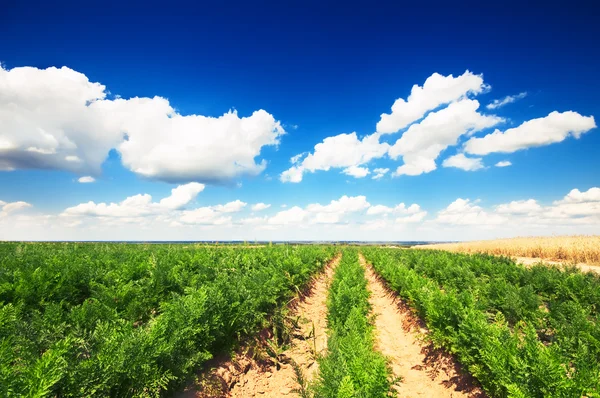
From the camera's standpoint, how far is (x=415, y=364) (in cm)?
731

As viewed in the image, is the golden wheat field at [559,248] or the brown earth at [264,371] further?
the golden wheat field at [559,248]

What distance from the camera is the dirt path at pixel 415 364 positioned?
19.6ft

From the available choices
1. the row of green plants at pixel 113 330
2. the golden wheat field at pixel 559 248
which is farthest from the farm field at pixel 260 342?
the golden wheat field at pixel 559 248

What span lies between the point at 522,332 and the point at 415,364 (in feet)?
12.4

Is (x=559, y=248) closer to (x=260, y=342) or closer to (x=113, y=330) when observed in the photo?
(x=260, y=342)

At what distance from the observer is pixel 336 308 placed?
8422 mm

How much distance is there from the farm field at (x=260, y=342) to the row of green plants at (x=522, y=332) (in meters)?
0.03

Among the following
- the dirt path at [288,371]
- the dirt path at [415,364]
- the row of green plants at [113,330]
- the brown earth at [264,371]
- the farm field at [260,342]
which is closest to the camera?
the row of green plants at [113,330]

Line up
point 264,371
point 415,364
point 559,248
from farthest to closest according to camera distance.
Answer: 1. point 559,248
2. point 415,364
3. point 264,371

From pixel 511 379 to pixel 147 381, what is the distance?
16.4ft

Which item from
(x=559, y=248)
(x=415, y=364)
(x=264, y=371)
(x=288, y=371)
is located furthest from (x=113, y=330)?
(x=559, y=248)

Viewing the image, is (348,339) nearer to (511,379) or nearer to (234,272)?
(511,379)

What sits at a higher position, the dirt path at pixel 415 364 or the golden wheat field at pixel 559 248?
the golden wheat field at pixel 559 248

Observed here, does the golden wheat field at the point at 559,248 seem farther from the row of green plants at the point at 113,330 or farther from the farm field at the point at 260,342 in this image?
the row of green plants at the point at 113,330
